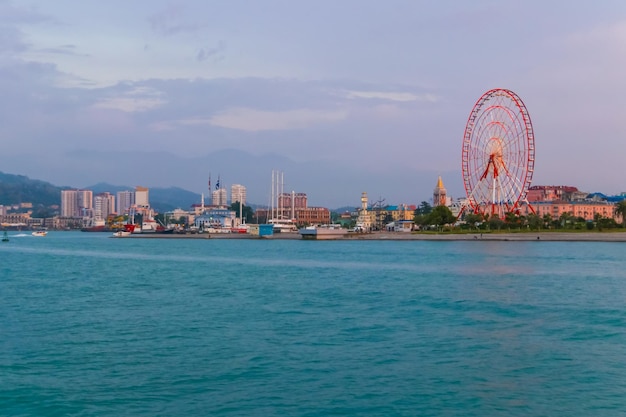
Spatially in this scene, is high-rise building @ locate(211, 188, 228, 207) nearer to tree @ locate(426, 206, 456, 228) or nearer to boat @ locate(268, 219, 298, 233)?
boat @ locate(268, 219, 298, 233)

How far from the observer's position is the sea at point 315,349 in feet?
29.0

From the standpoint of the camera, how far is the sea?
8828 millimetres

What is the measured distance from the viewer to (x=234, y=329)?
1382cm

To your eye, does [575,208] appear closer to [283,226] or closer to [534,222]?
[534,222]

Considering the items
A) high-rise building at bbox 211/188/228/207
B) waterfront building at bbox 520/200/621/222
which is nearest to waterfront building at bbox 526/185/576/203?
waterfront building at bbox 520/200/621/222

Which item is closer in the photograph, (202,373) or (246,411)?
(246,411)

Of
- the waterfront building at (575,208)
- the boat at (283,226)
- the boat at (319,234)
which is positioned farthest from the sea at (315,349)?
the waterfront building at (575,208)

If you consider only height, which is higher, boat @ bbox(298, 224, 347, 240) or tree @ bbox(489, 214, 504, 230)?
tree @ bbox(489, 214, 504, 230)

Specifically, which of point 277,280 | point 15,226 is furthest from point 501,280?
point 15,226

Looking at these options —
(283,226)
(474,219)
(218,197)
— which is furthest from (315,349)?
(218,197)

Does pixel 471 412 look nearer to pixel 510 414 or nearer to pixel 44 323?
pixel 510 414

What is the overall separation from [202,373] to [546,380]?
14.9 feet

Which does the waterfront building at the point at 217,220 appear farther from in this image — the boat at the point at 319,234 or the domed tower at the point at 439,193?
the domed tower at the point at 439,193

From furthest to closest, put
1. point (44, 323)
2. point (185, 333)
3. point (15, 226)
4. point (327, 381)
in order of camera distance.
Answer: point (15, 226)
point (44, 323)
point (185, 333)
point (327, 381)
